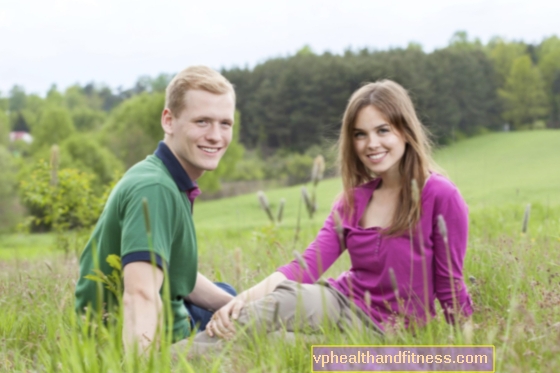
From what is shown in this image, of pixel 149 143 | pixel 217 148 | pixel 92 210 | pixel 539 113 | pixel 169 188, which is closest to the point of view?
pixel 169 188

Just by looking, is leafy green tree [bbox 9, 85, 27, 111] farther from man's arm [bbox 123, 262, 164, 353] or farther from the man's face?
man's arm [bbox 123, 262, 164, 353]

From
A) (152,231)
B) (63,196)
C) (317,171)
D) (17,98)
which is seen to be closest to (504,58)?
(63,196)

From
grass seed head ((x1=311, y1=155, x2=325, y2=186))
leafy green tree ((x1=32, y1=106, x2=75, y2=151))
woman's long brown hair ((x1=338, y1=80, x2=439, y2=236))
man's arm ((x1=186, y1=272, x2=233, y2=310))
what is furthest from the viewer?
leafy green tree ((x1=32, y1=106, x2=75, y2=151))

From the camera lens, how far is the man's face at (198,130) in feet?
10.0

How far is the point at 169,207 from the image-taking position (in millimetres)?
2709

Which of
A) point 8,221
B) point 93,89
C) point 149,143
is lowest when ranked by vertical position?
point 8,221

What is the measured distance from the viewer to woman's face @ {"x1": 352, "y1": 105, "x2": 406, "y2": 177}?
10.9 ft

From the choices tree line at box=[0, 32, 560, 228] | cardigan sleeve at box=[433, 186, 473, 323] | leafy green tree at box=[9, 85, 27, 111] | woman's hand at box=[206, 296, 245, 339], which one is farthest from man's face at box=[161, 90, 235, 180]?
leafy green tree at box=[9, 85, 27, 111]

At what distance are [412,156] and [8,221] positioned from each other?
119 feet

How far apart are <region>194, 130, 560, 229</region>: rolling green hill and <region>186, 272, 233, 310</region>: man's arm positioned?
18.1 metres

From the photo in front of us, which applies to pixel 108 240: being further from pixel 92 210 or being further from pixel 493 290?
pixel 92 210

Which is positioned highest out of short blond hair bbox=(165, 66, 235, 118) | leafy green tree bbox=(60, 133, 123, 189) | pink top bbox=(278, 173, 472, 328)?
short blond hair bbox=(165, 66, 235, 118)

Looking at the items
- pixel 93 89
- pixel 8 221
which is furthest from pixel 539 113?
pixel 93 89

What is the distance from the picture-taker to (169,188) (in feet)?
8.95
